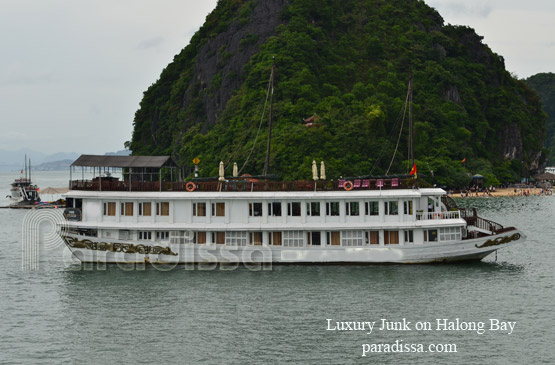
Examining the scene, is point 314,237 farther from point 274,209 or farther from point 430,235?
point 430,235

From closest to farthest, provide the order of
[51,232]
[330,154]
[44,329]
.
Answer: [44,329], [51,232], [330,154]

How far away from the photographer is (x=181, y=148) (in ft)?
356

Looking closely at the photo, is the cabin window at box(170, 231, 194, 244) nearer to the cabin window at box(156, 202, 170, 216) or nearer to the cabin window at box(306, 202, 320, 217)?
the cabin window at box(156, 202, 170, 216)

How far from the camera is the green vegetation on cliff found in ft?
297

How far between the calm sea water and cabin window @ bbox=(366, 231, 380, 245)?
1524 millimetres

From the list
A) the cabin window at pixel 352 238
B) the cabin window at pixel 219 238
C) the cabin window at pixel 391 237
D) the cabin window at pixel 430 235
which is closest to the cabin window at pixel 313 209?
the cabin window at pixel 352 238

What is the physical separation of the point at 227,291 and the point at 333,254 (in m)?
7.58

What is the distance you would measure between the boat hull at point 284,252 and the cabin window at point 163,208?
1.91 m

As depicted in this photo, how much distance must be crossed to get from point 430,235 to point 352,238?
4.72 m

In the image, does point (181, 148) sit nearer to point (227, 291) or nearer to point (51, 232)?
point (51, 232)

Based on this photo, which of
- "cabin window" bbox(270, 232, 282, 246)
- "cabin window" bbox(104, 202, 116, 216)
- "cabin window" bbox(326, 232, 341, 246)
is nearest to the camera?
"cabin window" bbox(326, 232, 341, 246)

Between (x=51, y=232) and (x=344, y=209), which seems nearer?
(x=344, y=209)

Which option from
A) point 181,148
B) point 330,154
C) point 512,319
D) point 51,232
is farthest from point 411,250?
point 181,148

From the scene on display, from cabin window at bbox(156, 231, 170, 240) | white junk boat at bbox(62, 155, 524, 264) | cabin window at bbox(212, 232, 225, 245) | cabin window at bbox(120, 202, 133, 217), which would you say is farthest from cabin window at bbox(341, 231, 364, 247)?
cabin window at bbox(120, 202, 133, 217)
